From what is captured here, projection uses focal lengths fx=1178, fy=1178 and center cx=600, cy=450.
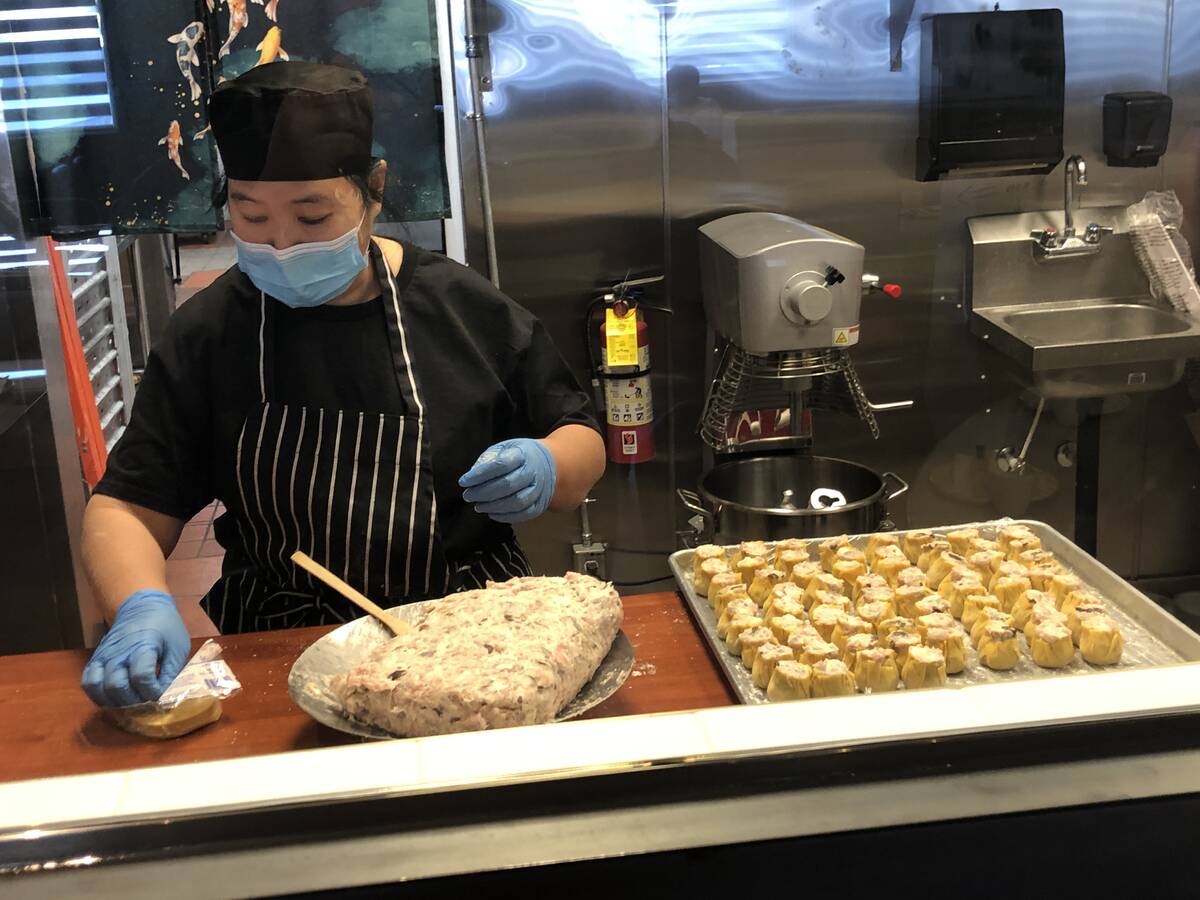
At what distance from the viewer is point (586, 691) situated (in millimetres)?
1255

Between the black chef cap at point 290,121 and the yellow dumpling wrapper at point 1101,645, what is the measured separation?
105 centimetres

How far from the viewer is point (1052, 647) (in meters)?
1.37

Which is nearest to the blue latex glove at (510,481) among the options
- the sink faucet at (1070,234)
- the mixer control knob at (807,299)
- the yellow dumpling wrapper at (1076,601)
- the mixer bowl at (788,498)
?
the yellow dumpling wrapper at (1076,601)

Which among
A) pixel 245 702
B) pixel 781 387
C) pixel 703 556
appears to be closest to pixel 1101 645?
pixel 703 556

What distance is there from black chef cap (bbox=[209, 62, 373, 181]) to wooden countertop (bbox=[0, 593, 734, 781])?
0.59 meters

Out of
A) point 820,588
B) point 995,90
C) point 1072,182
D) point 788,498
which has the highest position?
point 995,90

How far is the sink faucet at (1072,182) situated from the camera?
288cm

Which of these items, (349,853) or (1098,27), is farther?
(1098,27)

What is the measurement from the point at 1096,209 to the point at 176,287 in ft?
7.12

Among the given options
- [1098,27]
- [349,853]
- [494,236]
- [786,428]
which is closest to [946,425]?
[786,428]

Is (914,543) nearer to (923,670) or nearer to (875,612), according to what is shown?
(875,612)

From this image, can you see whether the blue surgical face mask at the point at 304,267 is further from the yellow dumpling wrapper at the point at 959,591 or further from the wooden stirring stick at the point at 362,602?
the yellow dumpling wrapper at the point at 959,591

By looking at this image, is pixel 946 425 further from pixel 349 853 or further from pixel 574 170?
pixel 349 853

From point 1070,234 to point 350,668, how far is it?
7.43 ft
